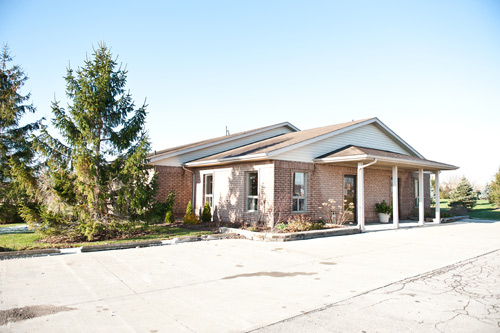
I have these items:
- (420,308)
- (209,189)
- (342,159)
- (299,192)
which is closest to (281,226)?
(299,192)

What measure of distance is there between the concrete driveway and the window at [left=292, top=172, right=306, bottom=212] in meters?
3.65

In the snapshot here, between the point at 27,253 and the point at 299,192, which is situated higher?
the point at 299,192

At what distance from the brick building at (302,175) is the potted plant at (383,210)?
300 millimetres

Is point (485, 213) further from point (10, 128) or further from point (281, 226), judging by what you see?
point (10, 128)

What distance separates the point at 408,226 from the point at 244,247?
9423 mm

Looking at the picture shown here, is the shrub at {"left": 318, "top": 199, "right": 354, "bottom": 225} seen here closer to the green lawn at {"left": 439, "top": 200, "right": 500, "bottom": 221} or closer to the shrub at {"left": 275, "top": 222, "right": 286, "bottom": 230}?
the shrub at {"left": 275, "top": 222, "right": 286, "bottom": 230}

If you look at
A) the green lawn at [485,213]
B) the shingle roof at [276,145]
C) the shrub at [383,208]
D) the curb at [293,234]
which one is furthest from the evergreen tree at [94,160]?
the green lawn at [485,213]

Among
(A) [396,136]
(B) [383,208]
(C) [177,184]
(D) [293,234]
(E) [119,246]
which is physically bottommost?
(E) [119,246]

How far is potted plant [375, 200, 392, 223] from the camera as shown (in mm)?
16484

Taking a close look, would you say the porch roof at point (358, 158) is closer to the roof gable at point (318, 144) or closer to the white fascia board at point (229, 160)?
the roof gable at point (318, 144)

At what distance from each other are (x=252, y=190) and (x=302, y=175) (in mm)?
2288

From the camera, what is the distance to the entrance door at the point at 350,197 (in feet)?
50.1

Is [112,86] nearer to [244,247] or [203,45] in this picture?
[203,45]

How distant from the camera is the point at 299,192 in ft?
45.3
